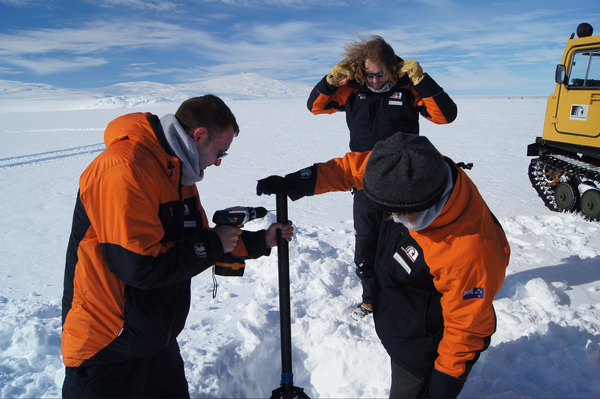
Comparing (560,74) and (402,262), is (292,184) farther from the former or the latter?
(560,74)

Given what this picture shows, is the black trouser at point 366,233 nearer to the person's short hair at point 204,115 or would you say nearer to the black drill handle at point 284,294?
the black drill handle at point 284,294

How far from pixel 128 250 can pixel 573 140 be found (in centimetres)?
661

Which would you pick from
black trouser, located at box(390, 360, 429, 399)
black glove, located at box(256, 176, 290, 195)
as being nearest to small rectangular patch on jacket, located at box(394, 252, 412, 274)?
black trouser, located at box(390, 360, 429, 399)

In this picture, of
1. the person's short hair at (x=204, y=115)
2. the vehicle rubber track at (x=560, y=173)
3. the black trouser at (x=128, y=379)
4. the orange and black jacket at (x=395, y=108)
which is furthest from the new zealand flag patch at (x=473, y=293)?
the vehicle rubber track at (x=560, y=173)

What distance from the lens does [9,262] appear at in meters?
4.00

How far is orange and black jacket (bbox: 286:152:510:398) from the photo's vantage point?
1274 millimetres

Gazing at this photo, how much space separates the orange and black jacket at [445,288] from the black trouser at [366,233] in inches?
43.3

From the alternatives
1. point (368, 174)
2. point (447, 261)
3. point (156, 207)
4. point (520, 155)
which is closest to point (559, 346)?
point (447, 261)

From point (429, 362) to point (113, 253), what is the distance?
1.33 metres

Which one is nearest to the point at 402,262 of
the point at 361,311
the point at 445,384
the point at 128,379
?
the point at 445,384

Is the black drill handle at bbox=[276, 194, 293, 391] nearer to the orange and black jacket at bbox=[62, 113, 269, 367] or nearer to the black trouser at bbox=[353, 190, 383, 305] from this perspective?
the orange and black jacket at bbox=[62, 113, 269, 367]

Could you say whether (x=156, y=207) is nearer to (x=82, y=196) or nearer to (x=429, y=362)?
(x=82, y=196)

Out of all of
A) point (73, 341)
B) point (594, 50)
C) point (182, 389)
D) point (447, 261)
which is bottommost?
point (182, 389)

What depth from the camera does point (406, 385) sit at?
5.27 feet
